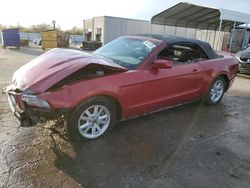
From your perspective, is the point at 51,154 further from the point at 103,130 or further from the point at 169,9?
the point at 169,9

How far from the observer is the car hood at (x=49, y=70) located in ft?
10.5

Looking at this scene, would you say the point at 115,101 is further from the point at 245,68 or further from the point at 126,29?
the point at 126,29

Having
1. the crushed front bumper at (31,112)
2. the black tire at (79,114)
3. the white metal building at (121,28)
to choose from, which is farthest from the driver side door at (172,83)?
the white metal building at (121,28)

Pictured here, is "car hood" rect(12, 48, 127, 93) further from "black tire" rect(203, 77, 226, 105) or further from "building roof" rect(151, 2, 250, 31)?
"building roof" rect(151, 2, 250, 31)

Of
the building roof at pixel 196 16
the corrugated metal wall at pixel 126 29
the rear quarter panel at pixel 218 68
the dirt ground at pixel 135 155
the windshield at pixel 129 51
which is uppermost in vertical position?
the building roof at pixel 196 16

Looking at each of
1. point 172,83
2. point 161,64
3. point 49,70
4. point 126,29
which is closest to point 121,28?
point 126,29

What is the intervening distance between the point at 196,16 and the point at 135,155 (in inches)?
633

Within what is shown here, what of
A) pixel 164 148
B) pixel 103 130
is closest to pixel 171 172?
pixel 164 148

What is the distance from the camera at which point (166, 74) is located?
4.28 meters

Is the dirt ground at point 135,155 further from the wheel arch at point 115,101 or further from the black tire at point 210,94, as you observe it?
the black tire at point 210,94

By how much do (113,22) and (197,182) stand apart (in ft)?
83.5

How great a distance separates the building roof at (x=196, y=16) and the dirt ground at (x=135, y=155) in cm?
1114

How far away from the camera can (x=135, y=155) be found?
3.32m

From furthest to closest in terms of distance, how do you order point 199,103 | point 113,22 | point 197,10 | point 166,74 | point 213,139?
point 113,22, point 197,10, point 199,103, point 166,74, point 213,139
